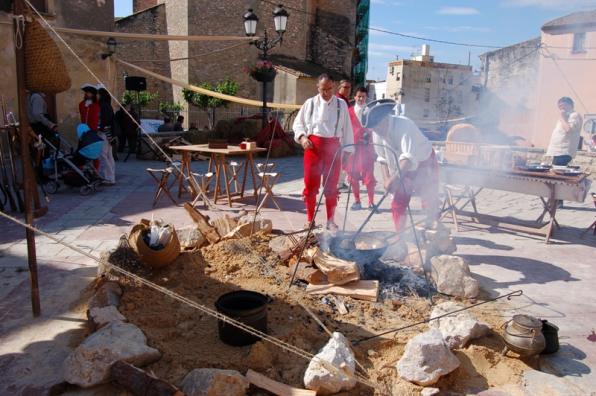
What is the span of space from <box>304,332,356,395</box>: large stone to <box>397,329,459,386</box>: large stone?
34cm

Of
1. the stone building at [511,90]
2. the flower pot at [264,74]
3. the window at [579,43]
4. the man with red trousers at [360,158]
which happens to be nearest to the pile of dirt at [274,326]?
the man with red trousers at [360,158]

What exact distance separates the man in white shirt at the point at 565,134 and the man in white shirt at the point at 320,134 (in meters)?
4.10

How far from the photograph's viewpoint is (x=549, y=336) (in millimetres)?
3223

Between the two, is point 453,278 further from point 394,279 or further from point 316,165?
point 316,165

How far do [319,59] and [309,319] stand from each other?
90.6 feet

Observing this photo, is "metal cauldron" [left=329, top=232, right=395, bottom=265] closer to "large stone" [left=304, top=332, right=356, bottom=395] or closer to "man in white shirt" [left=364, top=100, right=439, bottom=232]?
"man in white shirt" [left=364, top=100, right=439, bottom=232]

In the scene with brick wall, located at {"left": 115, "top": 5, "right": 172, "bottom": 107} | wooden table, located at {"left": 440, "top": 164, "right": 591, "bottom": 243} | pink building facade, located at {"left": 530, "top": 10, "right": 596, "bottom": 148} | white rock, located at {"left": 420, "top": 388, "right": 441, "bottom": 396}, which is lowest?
white rock, located at {"left": 420, "top": 388, "right": 441, "bottom": 396}

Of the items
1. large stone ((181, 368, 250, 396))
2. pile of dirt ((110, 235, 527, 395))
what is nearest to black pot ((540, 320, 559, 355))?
pile of dirt ((110, 235, 527, 395))

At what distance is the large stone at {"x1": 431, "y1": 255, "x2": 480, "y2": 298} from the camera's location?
4.12 metres

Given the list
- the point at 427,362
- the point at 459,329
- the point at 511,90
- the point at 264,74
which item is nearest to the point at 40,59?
the point at 427,362

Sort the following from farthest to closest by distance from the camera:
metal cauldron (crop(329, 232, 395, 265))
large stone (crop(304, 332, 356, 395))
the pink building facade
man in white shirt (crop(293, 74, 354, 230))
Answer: the pink building facade → man in white shirt (crop(293, 74, 354, 230)) → metal cauldron (crop(329, 232, 395, 265)) → large stone (crop(304, 332, 356, 395))

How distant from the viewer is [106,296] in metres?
3.60

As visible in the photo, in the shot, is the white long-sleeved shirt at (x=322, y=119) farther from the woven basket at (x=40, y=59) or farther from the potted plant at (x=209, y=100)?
the potted plant at (x=209, y=100)

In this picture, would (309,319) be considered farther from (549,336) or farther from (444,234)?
(444,234)
